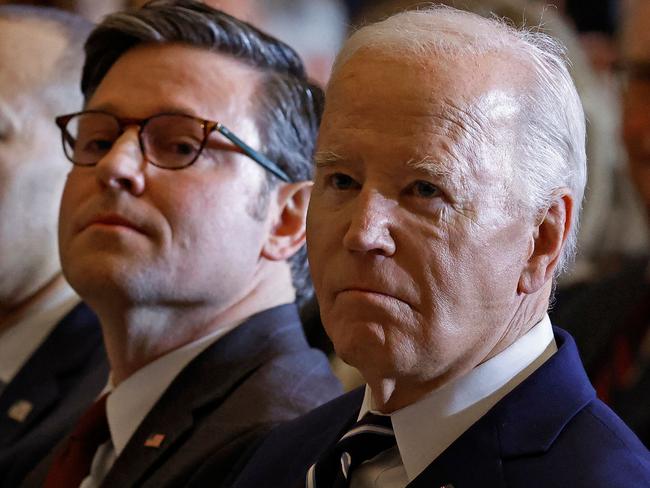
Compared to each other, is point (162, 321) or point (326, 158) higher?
point (326, 158)

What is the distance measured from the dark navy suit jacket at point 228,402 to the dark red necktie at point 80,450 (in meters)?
0.14

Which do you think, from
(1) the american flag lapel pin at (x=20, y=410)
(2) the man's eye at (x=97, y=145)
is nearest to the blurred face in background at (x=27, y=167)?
(1) the american flag lapel pin at (x=20, y=410)

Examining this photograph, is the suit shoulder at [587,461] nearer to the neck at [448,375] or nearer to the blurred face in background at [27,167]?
the neck at [448,375]

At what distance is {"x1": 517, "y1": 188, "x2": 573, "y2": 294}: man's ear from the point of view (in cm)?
168

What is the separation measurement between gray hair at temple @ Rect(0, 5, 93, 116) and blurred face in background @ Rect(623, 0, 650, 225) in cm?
139

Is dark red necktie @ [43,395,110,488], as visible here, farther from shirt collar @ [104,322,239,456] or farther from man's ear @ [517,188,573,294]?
man's ear @ [517,188,573,294]

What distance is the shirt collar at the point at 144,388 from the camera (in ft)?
7.86

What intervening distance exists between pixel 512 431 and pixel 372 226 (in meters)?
0.33

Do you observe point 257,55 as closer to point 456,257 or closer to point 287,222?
point 287,222

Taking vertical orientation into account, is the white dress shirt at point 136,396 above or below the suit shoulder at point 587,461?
below

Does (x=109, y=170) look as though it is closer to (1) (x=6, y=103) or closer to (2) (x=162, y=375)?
(2) (x=162, y=375)

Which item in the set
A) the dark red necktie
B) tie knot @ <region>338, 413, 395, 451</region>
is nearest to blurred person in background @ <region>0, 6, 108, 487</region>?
the dark red necktie

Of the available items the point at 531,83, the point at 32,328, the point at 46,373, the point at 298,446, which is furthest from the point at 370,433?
the point at 32,328

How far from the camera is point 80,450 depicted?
242cm
